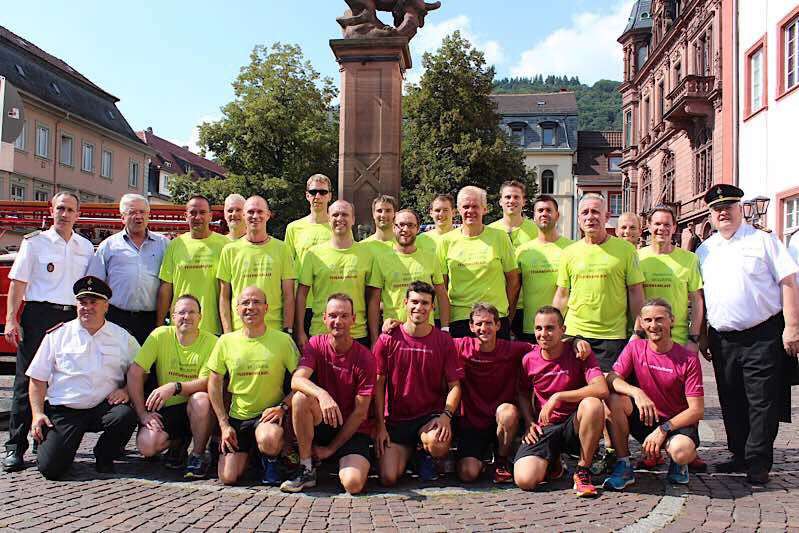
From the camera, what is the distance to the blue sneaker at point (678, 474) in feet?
18.3

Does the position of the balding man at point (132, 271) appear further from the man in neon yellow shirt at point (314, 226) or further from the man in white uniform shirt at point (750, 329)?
the man in white uniform shirt at point (750, 329)

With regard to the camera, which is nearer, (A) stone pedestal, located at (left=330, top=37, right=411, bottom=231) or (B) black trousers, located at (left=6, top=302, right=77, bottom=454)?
(B) black trousers, located at (left=6, top=302, right=77, bottom=454)

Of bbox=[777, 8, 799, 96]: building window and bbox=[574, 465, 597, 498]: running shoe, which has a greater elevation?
bbox=[777, 8, 799, 96]: building window

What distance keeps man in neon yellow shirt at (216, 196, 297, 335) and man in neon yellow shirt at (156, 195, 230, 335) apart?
201 mm

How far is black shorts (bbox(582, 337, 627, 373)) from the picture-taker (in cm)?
617

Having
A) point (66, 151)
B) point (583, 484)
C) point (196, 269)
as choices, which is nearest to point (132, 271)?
point (196, 269)

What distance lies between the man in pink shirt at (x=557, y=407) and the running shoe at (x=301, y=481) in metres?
1.44

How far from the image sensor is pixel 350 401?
573 cm

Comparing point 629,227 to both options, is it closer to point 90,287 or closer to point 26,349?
point 90,287

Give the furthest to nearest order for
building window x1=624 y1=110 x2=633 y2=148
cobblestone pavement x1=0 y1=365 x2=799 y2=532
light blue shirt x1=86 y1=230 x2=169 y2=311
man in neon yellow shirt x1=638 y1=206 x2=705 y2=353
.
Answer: building window x1=624 y1=110 x2=633 y2=148
light blue shirt x1=86 y1=230 x2=169 y2=311
man in neon yellow shirt x1=638 y1=206 x2=705 y2=353
cobblestone pavement x1=0 y1=365 x2=799 y2=532

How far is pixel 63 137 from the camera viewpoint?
135 ft

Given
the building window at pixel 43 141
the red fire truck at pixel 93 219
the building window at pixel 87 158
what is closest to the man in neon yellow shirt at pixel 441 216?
the red fire truck at pixel 93 219

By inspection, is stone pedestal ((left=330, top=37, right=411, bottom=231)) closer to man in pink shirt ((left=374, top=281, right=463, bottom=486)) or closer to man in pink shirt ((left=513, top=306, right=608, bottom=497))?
man in pink shirt ((left=374, top=281, right=463, bottom=486))

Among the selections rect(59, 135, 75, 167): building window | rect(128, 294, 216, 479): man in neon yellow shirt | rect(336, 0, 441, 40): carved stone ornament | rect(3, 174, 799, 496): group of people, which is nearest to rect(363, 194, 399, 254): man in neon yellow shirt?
rect(3, 174, 799, 496): group of people
